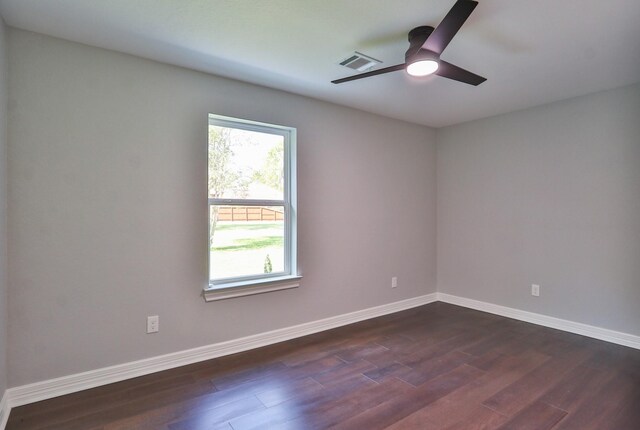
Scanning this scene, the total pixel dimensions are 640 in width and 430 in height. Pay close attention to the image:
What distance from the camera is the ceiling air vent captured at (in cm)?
251

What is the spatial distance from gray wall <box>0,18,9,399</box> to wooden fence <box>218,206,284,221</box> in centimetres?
140

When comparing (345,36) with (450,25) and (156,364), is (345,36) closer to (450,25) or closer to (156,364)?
(450,25)

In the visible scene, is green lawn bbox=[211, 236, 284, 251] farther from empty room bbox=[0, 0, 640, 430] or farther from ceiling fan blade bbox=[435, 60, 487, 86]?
ceiling fan blade bbox=[435, 60, 487, 86]

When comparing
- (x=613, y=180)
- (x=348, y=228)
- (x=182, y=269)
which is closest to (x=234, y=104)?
(x=182, y=269)

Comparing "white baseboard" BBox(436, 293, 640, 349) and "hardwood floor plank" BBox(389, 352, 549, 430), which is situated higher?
"white baseboard" BBox(436, 293, 640, 349)

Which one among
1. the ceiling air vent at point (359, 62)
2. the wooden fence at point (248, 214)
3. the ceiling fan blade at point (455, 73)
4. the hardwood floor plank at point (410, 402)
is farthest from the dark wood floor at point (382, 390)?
the ceiling air vent at point (359, 62)

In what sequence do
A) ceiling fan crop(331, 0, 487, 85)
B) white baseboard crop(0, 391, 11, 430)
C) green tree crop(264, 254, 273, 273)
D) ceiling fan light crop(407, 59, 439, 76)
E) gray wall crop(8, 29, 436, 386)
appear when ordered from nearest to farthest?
1. ceiling fan crop(331, 0, 487, 85)
2. white baseboard crop(0, 391, 11, 430)
3. ceiling fan light crop(407, 59, 439, 76)
4. gray wall crop(8, 29, 436, 386)
5. green tree crop(264, 254, 273, 273)

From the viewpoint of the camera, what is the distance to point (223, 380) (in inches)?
97.4

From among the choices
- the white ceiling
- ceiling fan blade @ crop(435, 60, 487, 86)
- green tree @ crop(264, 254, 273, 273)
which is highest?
the white ceiling

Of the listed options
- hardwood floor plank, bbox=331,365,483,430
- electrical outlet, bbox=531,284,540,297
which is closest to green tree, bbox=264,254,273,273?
hardwood floor plank, bbox=331,365,483,430

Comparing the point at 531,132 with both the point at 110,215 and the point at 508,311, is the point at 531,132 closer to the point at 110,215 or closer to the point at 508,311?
the point at 508,311

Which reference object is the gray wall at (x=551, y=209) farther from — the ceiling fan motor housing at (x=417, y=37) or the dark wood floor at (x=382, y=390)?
the ceiling fan motor housing at (x=417, y=37)

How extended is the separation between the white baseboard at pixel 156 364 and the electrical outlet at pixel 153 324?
22 centimetres

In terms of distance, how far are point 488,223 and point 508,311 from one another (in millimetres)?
1079
